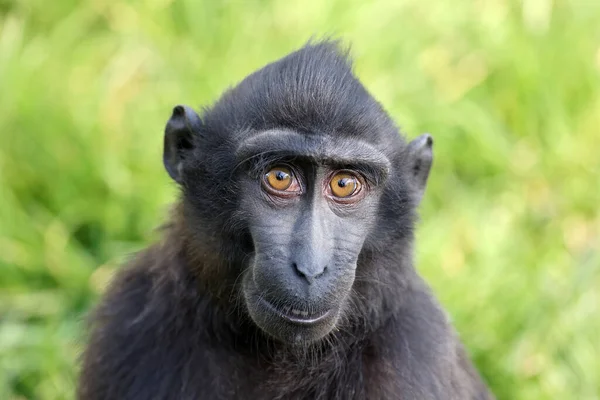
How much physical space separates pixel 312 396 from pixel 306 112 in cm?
118

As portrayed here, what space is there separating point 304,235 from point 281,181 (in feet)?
0.98

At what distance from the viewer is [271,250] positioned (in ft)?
10.5

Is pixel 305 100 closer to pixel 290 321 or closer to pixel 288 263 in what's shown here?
pixel 288 263

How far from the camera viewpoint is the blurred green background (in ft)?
17.3

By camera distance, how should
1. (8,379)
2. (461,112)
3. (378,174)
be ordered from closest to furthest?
(378,174), (8,379), (461,112)

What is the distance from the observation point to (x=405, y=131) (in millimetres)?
5785

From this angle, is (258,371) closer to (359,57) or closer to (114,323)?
(114,323)

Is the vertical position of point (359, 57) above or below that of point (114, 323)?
above

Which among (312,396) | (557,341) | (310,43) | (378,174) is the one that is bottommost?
(312,396)

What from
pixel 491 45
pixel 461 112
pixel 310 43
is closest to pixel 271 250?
pixel 310 43

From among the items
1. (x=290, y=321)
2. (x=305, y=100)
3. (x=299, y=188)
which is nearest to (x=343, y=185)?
(x=299, y=188)

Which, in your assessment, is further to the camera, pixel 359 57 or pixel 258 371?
pixel 359 57

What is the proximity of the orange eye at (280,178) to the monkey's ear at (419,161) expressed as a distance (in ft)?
2.11

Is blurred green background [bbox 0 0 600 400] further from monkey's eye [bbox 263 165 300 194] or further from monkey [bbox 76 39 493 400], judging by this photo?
monkey's eye [bbox 263 165 300 194]
